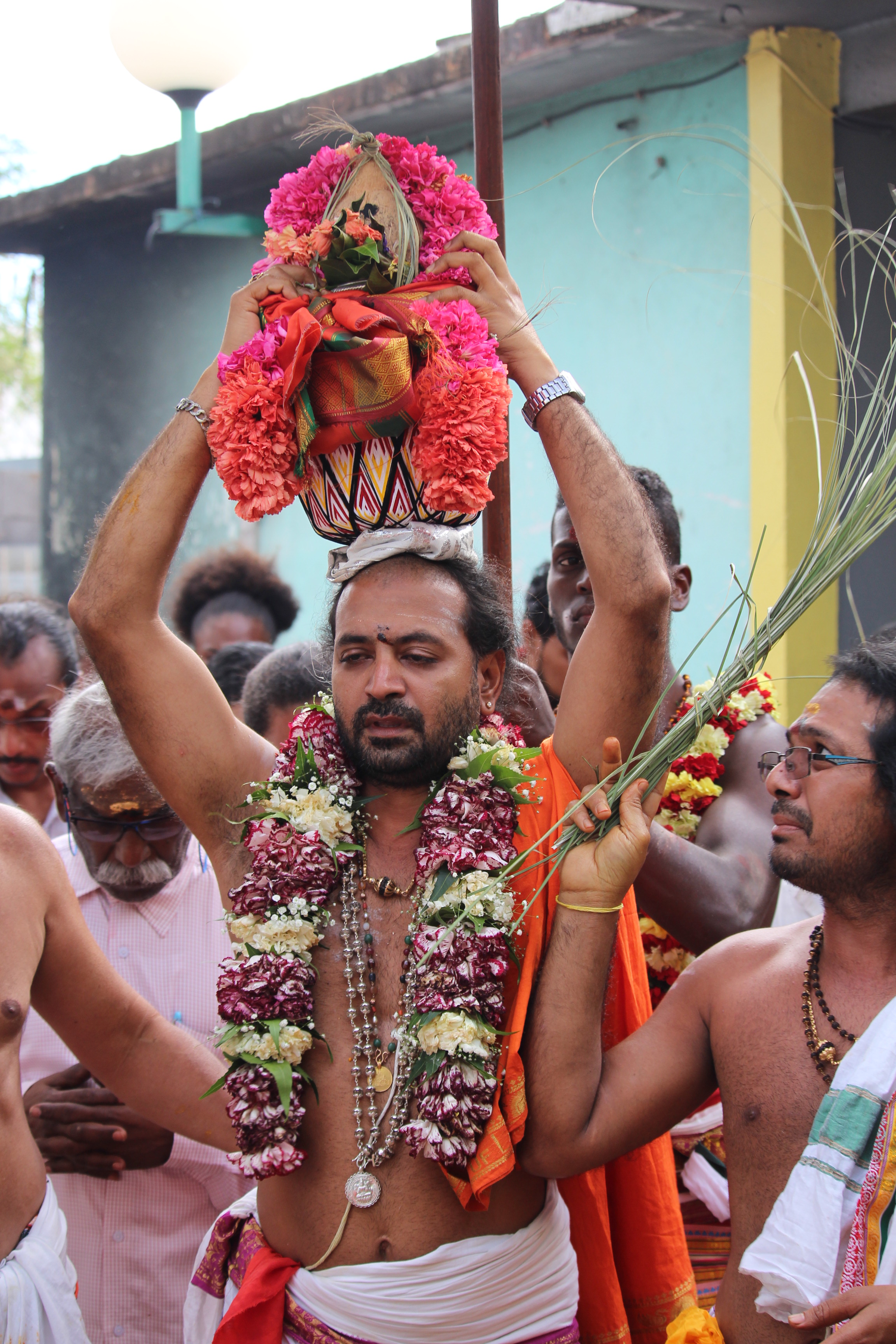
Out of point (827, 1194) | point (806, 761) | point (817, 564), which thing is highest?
point (817, 564)

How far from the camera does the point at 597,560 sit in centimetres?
251

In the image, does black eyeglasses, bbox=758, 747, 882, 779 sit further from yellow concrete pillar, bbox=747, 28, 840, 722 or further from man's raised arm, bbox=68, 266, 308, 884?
yellow concrete pillar, bbox=747, 28, 840, 722

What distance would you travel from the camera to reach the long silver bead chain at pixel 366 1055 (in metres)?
2.45

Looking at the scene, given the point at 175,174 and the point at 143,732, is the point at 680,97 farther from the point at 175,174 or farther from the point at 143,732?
the point at 143,732

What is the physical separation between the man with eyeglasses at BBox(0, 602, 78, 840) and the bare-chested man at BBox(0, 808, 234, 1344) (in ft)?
5.29

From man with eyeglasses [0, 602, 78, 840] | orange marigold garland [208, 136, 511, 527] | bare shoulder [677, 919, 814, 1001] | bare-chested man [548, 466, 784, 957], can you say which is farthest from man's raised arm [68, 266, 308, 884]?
man with eyeglasses [0, 602, 78, 840]

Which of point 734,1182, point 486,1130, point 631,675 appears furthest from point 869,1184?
point 631,675

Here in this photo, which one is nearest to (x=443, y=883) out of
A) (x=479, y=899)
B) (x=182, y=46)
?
(x=479, y=899)

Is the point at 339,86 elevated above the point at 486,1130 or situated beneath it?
elevated above

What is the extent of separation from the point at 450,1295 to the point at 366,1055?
47 cm

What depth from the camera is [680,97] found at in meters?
5.65

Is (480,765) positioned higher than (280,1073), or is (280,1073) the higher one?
(480,765)

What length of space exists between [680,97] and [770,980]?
4549 mm

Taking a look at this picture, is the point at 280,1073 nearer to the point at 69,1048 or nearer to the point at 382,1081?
the point at 382,1081
